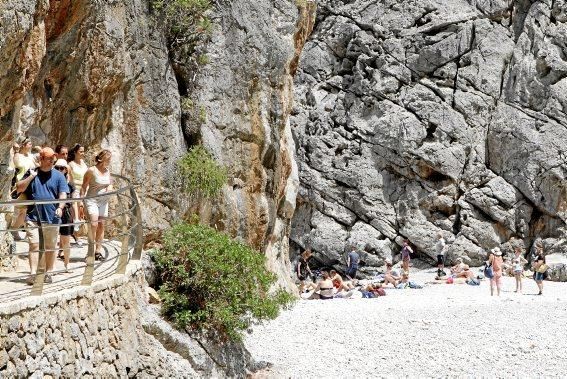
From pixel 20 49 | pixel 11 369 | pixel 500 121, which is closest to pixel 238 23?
pixel 20 49

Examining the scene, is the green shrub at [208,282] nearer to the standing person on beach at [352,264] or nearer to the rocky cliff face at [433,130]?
the standing person on beach at [352,264]

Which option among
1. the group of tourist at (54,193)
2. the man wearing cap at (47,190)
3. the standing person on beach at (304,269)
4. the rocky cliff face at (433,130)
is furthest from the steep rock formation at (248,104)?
the rocky cliff face at (433,130)

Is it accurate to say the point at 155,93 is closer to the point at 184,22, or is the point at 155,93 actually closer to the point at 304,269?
the point at 184,22

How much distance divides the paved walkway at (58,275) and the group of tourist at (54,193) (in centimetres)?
15

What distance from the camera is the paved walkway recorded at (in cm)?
788

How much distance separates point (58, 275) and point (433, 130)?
27142 millimetres

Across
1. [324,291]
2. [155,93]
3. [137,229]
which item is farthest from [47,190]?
[324,291]

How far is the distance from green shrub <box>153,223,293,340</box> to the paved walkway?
1632mm

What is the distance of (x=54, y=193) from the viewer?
8719 millimetres

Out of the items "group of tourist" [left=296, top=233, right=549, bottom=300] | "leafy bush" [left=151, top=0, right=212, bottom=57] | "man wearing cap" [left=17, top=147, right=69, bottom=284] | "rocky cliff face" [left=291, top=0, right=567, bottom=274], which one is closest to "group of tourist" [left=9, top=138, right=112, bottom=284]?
"man wearing cap" [left=17, top=147, right=69, bottom=284]

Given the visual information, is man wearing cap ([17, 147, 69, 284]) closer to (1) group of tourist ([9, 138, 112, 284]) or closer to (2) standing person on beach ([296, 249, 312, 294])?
(1) group of tourist ([9, 138, 112, 284])

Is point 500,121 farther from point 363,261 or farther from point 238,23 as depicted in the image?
point 238,23

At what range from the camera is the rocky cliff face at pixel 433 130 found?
33.5 meters

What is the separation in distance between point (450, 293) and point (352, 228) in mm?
10911
